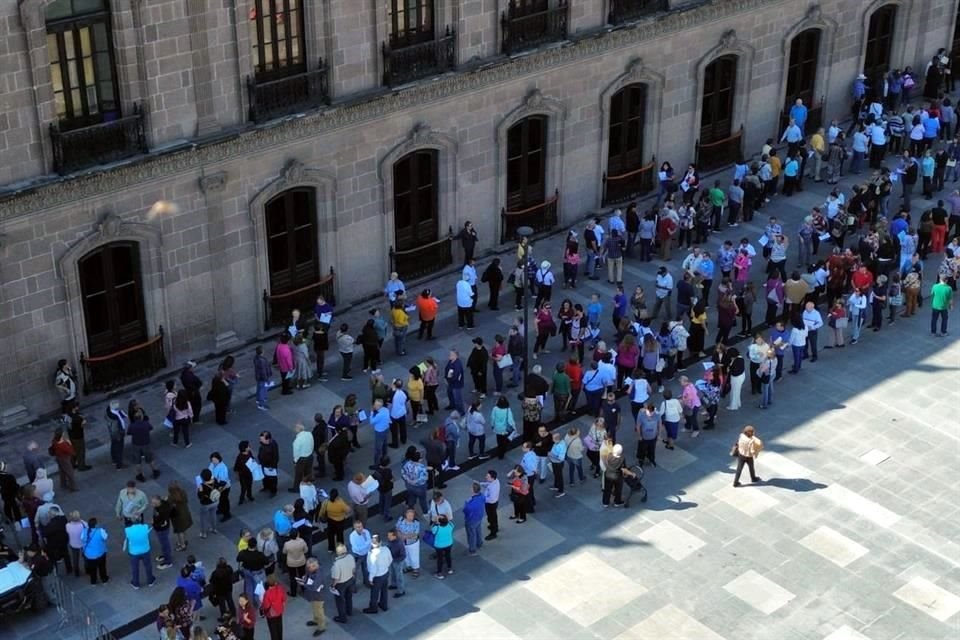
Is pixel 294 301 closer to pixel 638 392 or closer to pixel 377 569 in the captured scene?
pixel 638 392

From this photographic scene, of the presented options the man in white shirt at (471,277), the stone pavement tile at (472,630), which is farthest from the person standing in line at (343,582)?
the man in white shirt at (471,277)

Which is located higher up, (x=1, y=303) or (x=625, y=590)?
(x=1, y=303)

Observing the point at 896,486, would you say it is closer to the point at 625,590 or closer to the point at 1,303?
the point at 625,590

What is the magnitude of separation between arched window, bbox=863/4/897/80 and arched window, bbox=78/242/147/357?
2572 cm

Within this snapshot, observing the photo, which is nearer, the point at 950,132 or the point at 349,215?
the point at 349,215

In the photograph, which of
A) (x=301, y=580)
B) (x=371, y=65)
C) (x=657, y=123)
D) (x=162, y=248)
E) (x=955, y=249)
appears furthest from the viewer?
(x=657, y=123)

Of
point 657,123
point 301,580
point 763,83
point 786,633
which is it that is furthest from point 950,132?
point 301,580

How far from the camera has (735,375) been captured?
32406mm

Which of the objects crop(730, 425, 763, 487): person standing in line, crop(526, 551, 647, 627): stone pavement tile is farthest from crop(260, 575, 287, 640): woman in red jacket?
crop(730, 425, 763, 487): person standing in line

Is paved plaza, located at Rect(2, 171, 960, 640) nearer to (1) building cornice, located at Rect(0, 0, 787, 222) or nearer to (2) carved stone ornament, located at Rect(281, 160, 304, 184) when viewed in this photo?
(2) carved stone ornament, located at Rect(281, 160, 304, 184)

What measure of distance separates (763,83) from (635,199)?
5.56 m

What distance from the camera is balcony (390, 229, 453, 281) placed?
37.0 metres

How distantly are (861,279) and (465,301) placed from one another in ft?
30.1

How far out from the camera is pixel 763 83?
146ft
